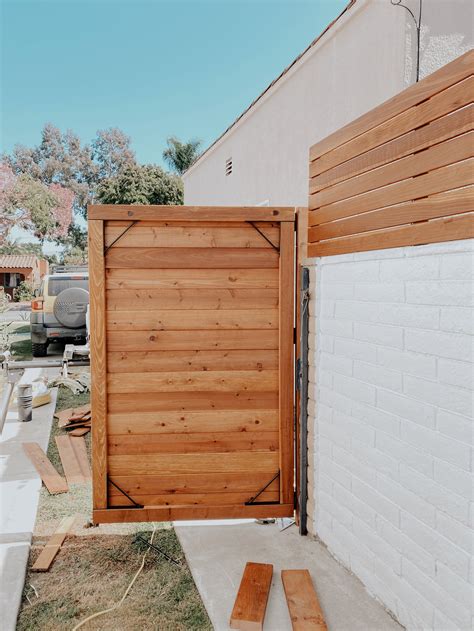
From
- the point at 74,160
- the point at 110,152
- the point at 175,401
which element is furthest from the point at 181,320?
the point at 110,152

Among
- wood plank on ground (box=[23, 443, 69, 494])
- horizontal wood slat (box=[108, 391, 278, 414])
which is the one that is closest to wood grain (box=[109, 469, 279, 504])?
horizontal wood slat (box=[108, 391, 278, 414])

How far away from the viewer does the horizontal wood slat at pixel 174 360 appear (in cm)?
360

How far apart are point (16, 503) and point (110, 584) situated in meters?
1.60

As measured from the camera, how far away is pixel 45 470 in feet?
16.7

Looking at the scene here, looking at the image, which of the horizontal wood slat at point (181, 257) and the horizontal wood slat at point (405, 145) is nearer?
the horizontal wood slat at point (405, 145)

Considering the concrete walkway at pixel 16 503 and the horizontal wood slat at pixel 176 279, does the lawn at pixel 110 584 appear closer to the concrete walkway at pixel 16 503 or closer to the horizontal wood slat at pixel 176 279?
the concrete walkway at pixel 16 503

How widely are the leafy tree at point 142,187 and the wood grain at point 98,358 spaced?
27.5 metres

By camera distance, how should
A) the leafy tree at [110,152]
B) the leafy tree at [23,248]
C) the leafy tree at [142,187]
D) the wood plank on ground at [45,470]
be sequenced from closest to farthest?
the wood plank on ground at [45,470]
the leafy tree at [142,187]
the leafy tree at [23,248]
the leafy tree at [110,152]

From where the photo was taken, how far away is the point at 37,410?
7449mm

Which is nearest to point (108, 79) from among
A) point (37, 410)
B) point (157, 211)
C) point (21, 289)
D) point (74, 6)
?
point (74, 6)

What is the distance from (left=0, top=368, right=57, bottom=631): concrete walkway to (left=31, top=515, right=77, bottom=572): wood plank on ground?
9cm

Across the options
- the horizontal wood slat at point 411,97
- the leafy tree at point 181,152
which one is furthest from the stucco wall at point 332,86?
the leafy tree at point 181,152

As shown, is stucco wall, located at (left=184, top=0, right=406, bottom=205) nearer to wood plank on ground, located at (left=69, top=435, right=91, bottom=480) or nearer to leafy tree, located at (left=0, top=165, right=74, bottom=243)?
wood plank on ground, located at (left=69, top=435, right=91, bottom=480)

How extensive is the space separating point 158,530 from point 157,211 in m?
2.36
